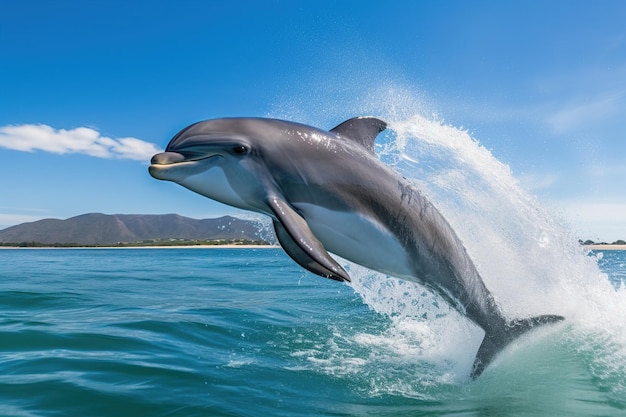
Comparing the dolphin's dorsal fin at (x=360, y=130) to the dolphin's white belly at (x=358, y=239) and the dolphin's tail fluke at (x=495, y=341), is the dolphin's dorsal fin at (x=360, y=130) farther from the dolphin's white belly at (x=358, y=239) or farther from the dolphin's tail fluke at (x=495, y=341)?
the dolphin's tail fluke at (x=495, y=341)

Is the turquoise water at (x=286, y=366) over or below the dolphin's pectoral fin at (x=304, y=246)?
below

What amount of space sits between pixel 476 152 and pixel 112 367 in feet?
21.7

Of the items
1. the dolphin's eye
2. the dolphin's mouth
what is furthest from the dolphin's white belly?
the dolphin's mouth

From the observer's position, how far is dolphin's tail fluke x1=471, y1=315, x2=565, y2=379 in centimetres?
720

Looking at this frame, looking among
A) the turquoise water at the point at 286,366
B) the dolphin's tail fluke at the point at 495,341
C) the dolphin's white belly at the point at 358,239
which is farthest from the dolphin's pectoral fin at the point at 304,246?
the dolphin's tail fluke at the point at 495,341

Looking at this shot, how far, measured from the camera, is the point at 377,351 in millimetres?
9438

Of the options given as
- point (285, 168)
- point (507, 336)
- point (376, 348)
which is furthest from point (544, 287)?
point (285, 168)

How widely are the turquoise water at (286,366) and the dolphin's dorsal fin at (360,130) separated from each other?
319cm

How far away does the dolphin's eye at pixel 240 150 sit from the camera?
543cm

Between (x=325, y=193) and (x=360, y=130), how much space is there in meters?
1.33

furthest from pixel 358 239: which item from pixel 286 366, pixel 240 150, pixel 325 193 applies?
pixel 286 366

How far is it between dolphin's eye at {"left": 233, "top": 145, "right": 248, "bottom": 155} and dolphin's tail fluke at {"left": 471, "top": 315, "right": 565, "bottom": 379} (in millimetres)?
4254

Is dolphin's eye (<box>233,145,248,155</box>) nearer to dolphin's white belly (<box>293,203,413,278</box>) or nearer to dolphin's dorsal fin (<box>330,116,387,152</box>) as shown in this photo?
dolphin's white belly (<box>293,203,413,278</box>)

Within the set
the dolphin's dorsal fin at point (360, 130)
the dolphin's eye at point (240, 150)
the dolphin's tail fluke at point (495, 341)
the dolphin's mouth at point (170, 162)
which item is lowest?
the dolphin's tail fluke at point (495, 341)
